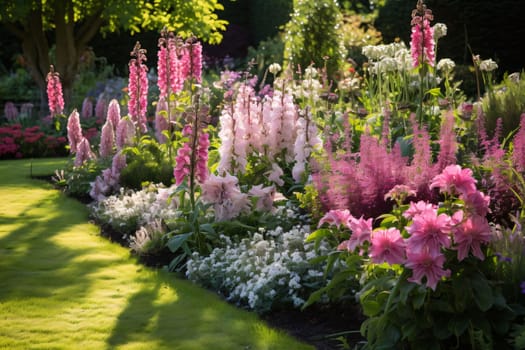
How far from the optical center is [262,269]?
4711 mm

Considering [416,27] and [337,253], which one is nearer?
[337,253]

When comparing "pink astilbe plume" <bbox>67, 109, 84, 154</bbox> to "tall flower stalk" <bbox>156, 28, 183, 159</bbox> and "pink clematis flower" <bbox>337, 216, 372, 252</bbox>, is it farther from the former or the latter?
"pink clematis flower" <bbox>337, 216, 372, 252</bbox>

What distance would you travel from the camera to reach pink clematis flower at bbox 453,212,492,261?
9.84 ft

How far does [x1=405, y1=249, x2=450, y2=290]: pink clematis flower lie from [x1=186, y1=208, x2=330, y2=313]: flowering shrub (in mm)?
1424

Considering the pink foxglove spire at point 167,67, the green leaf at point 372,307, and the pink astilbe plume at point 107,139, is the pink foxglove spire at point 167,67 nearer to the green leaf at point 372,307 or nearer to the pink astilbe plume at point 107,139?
the pink astilbe plume at point 107,139

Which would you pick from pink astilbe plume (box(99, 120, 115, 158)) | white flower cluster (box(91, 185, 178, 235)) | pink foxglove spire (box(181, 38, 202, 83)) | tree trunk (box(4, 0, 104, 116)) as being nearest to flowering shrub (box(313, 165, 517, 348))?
white flower cluster (box(91, 185, 178, 235))

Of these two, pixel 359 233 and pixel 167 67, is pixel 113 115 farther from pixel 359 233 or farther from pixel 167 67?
pixel 359 233

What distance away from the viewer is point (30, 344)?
4.07 metres

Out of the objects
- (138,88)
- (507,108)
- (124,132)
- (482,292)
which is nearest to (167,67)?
(138,88)

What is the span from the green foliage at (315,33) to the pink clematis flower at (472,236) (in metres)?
9.88

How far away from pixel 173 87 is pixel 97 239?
2212 millimetres

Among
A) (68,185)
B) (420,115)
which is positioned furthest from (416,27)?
(68,185)

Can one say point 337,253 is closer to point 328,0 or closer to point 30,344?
point 30,344

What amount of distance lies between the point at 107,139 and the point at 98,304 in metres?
4.31
